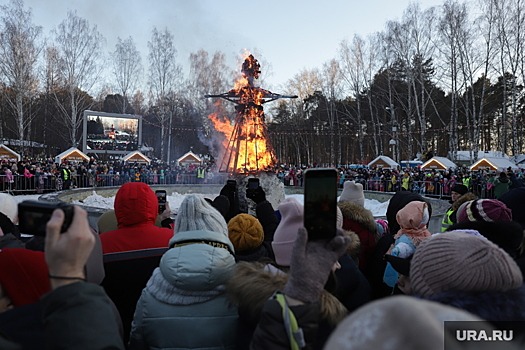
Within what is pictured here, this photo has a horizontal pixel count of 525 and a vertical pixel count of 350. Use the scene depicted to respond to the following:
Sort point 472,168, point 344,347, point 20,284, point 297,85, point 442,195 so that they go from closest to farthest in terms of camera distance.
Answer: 1. point 344,347
2. point 20,284
3. point 442,195
4. point 472,168
5. point 297,85

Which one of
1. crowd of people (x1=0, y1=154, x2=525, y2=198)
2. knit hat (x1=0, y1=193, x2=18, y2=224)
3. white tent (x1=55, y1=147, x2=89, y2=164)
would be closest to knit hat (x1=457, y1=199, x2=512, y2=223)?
knit hat (x1=0, y1=193, x2=18, y2=224)

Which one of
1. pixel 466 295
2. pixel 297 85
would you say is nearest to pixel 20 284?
pixel 466 295

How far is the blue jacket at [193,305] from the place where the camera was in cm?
214

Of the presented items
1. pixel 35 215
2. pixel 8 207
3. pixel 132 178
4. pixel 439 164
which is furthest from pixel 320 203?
pixel 439 164

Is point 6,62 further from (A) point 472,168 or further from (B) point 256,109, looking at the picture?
(A) point 472,168

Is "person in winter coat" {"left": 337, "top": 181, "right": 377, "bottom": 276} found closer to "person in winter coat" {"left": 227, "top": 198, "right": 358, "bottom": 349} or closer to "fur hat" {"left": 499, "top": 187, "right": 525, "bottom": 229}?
"person in winter coat" {"left": 227, "top": 198, "right": 358, "bottom": 349}

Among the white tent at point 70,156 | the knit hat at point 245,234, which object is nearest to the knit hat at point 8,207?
the knit hat at point 245,234

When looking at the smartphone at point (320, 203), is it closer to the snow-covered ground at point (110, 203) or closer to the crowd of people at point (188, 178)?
the crowd of people at point (188, 178)

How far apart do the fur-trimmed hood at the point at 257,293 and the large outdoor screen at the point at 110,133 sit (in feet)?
124

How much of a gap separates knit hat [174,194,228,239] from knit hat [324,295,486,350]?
2.00 m

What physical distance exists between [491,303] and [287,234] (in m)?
1.11

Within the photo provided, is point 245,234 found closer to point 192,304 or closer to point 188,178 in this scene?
point 192,304

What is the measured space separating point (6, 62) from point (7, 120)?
24526 millimetres

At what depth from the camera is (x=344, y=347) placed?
2.89 ft
